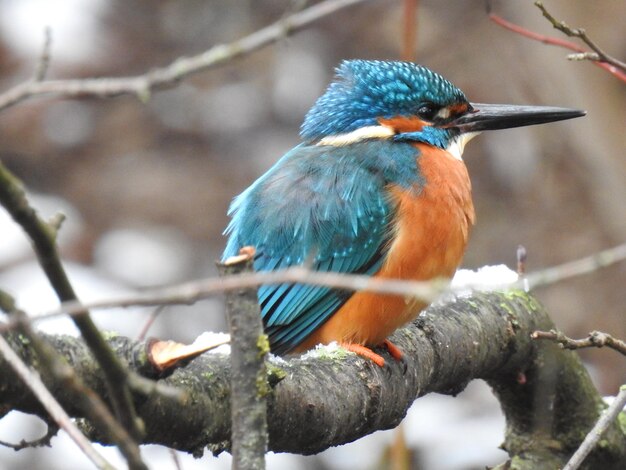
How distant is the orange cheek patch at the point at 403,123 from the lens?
353cm

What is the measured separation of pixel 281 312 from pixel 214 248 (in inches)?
127

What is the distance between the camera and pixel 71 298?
54.2 inches

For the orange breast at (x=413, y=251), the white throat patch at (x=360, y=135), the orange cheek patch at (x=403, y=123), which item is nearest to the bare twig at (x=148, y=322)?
the orange breast at (x=413, y=251)

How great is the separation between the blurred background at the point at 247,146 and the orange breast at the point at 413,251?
2.34 m

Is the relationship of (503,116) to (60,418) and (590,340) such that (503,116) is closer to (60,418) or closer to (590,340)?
(590,340)

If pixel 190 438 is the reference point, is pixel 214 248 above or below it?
above

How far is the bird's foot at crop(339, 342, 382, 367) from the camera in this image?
2.65m

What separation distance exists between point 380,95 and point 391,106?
0.05 meters

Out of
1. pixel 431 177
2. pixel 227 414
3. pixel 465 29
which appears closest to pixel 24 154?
pixel 465 29

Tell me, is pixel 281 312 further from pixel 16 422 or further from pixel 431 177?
pixel 16 422

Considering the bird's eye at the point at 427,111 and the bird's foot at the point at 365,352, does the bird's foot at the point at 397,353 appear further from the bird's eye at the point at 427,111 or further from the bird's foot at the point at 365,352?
the bird's eye at the point at 427,111

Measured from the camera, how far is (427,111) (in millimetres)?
3566

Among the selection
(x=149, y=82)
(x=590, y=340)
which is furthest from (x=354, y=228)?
(x=149, y=82)

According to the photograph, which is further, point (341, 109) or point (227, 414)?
point (341, 109)
